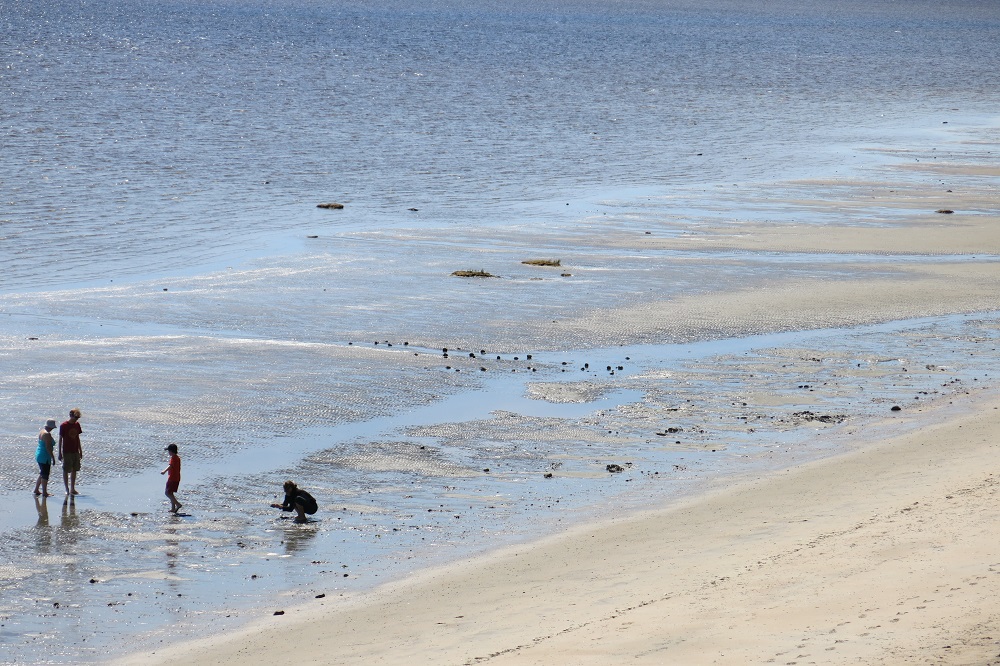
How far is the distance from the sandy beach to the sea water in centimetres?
90

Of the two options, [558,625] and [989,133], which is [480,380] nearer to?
[558,625]

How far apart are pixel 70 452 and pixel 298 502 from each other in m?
3.18

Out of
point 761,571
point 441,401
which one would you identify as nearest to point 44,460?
point 441,401

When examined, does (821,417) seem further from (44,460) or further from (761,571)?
(44,460)

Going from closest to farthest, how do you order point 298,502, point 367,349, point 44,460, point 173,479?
point 298,502
point 173,479
point 44,460
point 367,349

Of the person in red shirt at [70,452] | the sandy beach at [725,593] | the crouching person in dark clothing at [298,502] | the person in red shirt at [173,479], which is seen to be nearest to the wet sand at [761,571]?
the sandy beach at [725,593]

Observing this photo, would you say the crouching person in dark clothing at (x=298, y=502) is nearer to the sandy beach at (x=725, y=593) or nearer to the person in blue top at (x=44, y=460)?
the sandy beach at (x=725, y=593)

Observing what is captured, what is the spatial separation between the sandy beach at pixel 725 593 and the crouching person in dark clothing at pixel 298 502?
88.5 inches

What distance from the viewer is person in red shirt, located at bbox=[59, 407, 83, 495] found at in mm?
18078

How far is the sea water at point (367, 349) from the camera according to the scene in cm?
1683

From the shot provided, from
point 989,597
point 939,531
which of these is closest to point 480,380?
point 939,531

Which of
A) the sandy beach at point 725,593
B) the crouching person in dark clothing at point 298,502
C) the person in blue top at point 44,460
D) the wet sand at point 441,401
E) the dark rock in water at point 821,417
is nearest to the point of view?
the sandy beach at point 725,593

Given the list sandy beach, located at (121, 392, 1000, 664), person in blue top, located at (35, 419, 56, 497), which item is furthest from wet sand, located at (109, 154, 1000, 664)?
person in blue top, located at (35, 419, 56, 497)

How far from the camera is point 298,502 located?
1734 centimetres
